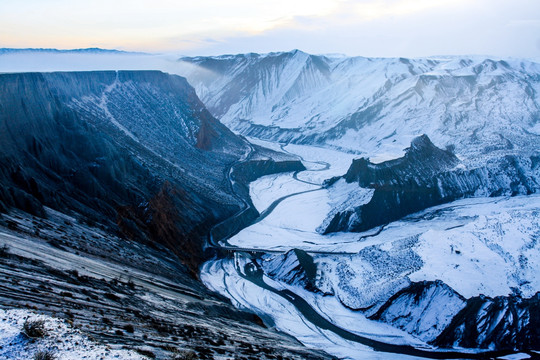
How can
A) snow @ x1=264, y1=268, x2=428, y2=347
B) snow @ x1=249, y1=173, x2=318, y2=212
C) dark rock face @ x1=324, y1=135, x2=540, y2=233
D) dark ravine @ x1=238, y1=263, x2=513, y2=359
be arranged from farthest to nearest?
snow @ x1=249, y1=173, x2=318, y2=212 < dark rock face @ x1=324, y1=135, x2=540, y2=233 < snow @ x1=264, y1=268, x2=428, y2=347 < dark ravine @ x1=238, y1=263, x2=513, y2=359

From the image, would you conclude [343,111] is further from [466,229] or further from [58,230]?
[58,230]

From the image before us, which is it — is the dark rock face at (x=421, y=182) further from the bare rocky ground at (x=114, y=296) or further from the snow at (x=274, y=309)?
the bare rocky ground at (x=114, y=296)

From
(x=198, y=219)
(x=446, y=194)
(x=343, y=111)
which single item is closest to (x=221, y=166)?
(x=198, y=219)

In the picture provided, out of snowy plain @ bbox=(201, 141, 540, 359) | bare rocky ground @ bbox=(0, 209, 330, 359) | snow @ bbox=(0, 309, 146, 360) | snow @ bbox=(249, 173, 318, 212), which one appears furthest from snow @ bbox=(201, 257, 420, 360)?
snow @ bbox=(249, 173, 318, 212)

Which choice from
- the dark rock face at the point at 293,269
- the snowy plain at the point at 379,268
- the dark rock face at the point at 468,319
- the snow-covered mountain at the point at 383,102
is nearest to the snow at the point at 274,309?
the snowy plain at the point at 379,268

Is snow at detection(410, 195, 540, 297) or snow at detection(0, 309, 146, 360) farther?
snow at detection(410, 195, 540, 297)

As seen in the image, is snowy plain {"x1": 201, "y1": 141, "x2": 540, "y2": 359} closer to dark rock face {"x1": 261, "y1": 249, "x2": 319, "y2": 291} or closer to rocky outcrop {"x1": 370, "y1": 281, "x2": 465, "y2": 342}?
rocky outcrop {"x1": 370, "y1": 281, "x2": 465, "y2": 342}
